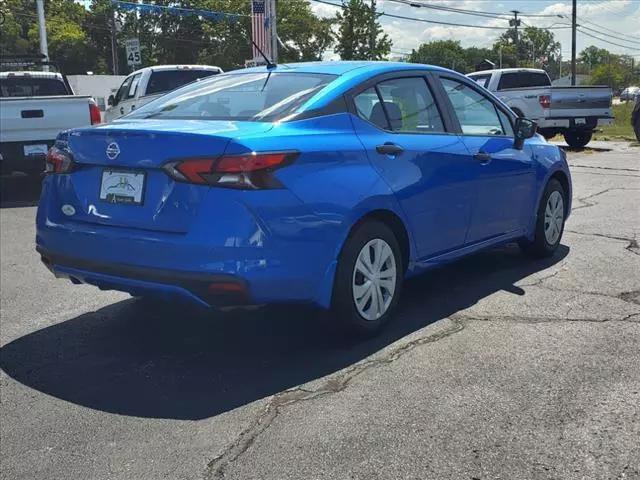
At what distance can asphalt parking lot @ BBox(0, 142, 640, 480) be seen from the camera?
10.4 ft

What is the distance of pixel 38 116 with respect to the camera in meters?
10.7

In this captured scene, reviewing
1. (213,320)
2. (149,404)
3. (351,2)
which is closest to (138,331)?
(213,320)

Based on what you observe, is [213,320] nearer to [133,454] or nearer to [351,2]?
[133,454]

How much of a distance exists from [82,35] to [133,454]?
7760 centimetres

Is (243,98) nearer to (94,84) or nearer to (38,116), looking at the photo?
(38,116)

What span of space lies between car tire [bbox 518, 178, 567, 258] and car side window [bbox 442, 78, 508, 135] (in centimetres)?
84

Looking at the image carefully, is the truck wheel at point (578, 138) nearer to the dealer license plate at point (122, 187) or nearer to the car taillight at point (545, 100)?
the car taillight at point (545, 100)

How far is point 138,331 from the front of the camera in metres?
4.88

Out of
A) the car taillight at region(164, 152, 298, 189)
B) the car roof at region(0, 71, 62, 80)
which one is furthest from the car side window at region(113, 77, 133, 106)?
the car taillight at region(164, 152, 298, 189)

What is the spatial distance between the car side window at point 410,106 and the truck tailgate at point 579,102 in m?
13.5

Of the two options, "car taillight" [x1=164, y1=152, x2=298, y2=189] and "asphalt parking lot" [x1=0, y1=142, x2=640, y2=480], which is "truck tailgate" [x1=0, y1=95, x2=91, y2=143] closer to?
"asphalt parking lot" [x1=0, y1=142, x2=640, y2=480]

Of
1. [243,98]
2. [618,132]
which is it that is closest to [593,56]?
[618,132]

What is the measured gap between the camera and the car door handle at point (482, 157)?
5428 millimetres

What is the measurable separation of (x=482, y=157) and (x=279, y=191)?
7.03 feet
